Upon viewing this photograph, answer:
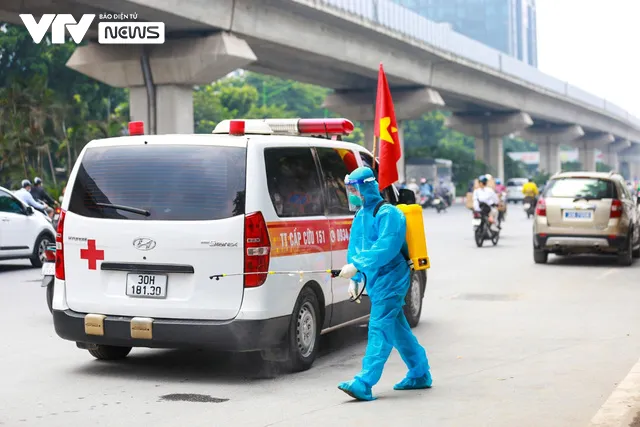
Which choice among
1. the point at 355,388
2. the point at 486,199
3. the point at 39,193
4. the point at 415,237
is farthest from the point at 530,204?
the point at 355,388

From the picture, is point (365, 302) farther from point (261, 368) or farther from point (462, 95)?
point (462, 95)

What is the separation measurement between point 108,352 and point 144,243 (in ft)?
4.44

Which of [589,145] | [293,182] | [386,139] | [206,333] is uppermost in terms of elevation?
[589,145]

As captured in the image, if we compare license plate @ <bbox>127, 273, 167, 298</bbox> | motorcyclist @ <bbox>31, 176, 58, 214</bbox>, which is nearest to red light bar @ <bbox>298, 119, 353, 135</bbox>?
license plate @ <bbox>127, 273, 167, 298</bbox>

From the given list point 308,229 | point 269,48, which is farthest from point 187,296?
point 269,48

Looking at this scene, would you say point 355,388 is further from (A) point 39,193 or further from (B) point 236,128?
(A) point 39,193

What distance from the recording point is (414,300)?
11.2 meters

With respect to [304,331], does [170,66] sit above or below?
above

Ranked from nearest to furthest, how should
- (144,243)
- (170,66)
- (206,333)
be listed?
(206,333), (144,243), (170,66)

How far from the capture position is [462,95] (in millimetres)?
57781

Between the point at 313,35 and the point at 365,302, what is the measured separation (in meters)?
27.9

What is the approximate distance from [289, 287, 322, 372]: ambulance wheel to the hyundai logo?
1.18 meters

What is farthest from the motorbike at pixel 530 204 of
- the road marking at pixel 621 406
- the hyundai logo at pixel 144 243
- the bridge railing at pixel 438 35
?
the hyundai logo at pixel 144 243

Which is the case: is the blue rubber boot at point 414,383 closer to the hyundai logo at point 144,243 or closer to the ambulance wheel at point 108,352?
the hyundai logo at point 144,243
